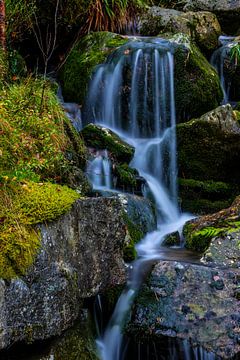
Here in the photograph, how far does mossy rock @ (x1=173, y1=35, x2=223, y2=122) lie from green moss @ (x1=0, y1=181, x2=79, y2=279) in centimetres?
508

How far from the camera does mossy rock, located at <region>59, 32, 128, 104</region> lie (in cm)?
772

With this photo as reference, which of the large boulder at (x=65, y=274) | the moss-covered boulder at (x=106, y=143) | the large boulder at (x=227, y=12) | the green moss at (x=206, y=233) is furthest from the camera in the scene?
the large boulder at (x=227, y=12)

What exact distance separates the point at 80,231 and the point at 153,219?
262cm

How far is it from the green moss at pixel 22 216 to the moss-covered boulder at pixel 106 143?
3.37 meters

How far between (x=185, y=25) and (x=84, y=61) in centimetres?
281

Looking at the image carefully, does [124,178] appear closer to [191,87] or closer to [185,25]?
[191,87]

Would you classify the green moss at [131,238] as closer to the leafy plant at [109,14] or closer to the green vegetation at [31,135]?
the green vegetation at [31,135]

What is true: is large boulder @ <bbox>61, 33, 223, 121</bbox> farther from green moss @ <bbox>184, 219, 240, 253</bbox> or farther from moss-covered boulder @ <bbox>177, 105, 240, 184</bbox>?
green moss @ <bbox>184, 219, 240, 253</bbox>

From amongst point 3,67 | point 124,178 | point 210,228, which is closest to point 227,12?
point 124,178

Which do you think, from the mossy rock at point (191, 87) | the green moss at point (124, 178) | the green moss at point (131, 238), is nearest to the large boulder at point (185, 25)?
the mossy rock at point (191, 87)

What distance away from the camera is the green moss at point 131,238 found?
4094 millimetres

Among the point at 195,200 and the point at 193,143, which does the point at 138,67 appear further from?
the point at 195,200

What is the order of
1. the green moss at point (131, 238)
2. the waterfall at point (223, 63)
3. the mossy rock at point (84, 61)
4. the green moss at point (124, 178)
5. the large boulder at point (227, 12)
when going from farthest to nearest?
the large boulder at point (227, 12)
the waterfall at point (223, 63)
the mossy rock at point (84, 61)
the green moss at point (124, 178)
the green moss at point (131, 238)

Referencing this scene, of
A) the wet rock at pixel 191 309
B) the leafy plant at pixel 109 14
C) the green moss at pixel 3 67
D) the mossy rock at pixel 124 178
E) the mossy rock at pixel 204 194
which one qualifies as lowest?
the mossy rock at pixel 204 194
